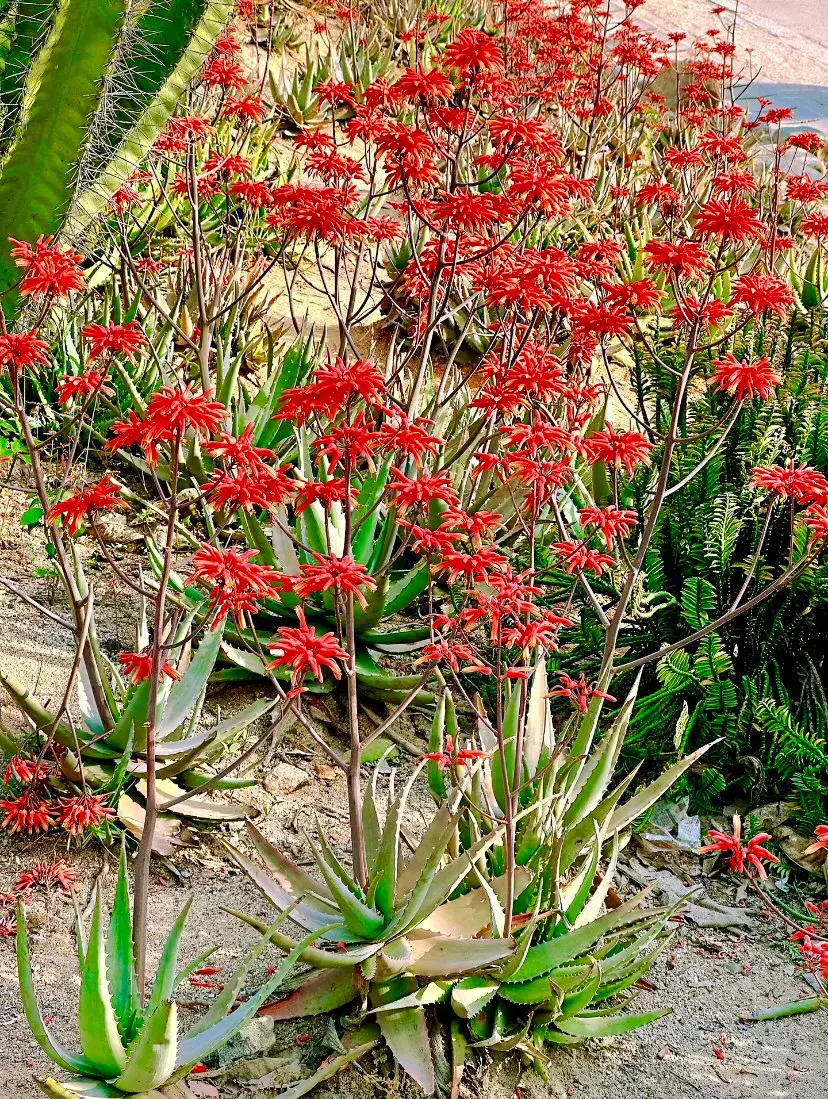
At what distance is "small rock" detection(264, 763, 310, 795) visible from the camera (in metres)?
3.21

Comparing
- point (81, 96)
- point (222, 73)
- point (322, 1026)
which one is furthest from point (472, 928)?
point (222, 73)

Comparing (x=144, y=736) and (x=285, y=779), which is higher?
(x=144, y=736)

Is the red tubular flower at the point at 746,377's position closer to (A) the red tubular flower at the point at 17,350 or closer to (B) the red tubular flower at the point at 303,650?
(B) the red tubular flower at the point at 303,650

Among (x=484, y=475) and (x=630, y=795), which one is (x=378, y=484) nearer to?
(x=484, y=475)

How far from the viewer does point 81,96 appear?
3.51 metres

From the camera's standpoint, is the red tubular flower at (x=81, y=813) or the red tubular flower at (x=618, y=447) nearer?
the red tubular flower at (x=618, y=447)

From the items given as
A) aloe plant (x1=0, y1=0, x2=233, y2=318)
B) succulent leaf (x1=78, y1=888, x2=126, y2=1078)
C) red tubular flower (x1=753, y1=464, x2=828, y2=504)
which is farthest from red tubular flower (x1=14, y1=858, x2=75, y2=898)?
red tubular flower (x1=753, y1=464, x2=828, y2=504)

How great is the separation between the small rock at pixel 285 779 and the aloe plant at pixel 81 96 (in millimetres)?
1691

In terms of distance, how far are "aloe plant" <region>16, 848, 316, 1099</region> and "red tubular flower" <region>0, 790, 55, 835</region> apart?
1.99ft

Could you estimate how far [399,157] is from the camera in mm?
2998

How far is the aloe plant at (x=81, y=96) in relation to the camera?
3441 mm

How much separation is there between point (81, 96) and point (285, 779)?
2.24 meters

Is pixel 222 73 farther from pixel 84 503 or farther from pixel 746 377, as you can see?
pixel 84 503

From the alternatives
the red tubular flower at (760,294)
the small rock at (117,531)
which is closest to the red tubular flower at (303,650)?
the red tubular flower at (760,294)
